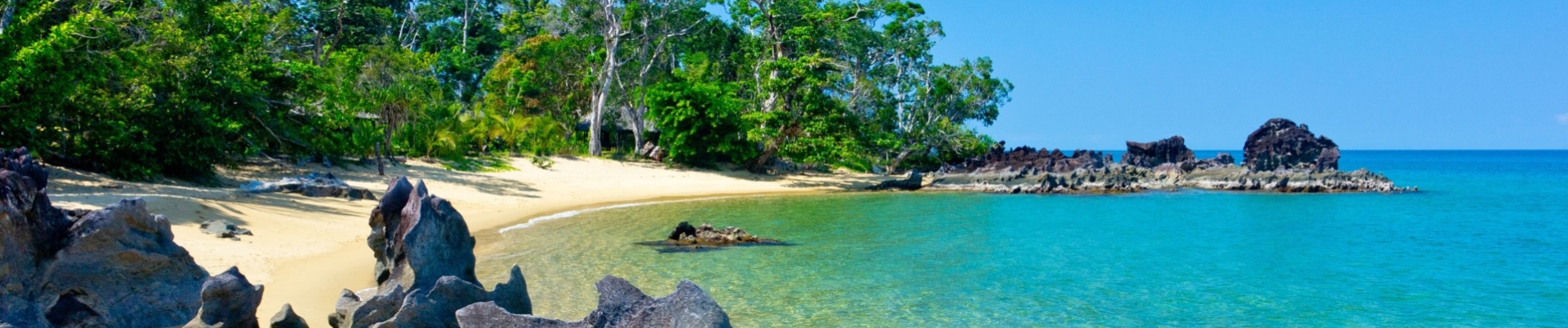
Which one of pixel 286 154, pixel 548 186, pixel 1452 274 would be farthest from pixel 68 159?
pixel 1452 274

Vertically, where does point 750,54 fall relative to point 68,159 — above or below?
above

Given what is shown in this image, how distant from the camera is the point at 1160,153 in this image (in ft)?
143

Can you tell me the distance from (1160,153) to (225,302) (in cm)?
4249

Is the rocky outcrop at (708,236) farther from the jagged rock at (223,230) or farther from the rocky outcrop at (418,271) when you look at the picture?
the rocky outcrop at (418,271)

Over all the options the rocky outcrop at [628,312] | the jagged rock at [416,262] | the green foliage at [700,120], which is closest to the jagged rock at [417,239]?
the jagged rock at [416,262]

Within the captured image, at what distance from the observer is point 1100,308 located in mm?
10734

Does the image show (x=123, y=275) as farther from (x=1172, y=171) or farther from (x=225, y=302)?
(x=1172, y=171)

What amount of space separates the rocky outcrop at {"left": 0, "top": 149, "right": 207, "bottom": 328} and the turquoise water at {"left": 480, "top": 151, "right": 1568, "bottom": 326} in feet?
11.0

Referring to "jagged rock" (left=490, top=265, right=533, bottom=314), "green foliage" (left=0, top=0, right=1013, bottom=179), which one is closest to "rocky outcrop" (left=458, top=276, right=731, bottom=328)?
"jagged rock" (left=490, top=265, right=533, bottom=314)

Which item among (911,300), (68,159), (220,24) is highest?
(220,24)

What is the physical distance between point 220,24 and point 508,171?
9777 mm

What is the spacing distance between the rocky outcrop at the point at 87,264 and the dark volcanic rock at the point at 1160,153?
40557 millimetres

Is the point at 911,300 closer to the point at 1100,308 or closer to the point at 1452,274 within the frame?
Answer: the point at 1100,308

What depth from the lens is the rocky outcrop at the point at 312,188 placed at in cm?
1703
